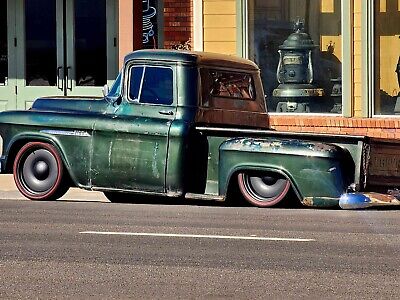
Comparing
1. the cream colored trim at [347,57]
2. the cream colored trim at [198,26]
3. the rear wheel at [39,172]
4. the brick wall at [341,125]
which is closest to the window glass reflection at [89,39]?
the cream colored trim at [198,26]

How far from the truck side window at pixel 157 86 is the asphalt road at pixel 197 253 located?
1.29 m

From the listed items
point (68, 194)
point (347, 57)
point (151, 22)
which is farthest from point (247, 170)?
point (151, 22)

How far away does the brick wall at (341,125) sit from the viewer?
1789 centimetres

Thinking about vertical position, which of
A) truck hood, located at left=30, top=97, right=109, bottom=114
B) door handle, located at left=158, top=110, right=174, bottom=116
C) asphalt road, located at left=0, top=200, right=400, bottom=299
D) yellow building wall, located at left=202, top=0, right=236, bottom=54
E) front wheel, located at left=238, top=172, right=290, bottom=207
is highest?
yellow building wall, located at left=202, top=0, right=236, bottom=54

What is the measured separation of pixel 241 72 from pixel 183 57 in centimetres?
119

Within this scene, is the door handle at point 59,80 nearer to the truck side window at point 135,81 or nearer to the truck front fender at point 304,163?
the truck side window at point 135,81

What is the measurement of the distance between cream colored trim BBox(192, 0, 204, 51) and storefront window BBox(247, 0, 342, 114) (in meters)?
0.78

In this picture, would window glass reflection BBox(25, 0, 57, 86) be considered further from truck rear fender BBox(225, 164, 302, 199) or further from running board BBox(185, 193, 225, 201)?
truck rear fender BBox(225, 164, 302, 199)

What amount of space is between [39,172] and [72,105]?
2.78 ft

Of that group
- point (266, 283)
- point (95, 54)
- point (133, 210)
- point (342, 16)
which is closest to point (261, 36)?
point (342, 16)

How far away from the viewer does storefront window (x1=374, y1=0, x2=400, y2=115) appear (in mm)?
18109

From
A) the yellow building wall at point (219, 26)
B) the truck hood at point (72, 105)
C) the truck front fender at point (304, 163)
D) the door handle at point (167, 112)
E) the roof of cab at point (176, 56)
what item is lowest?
the truck front fender at point (304, 163)

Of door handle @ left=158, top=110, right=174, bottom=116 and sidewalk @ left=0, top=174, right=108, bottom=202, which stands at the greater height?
door handle @ left=158, top=110, right=174, bottom=116

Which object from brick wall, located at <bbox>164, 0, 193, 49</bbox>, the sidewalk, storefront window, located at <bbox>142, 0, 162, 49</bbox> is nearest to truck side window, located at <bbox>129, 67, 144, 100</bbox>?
the sidewalk
